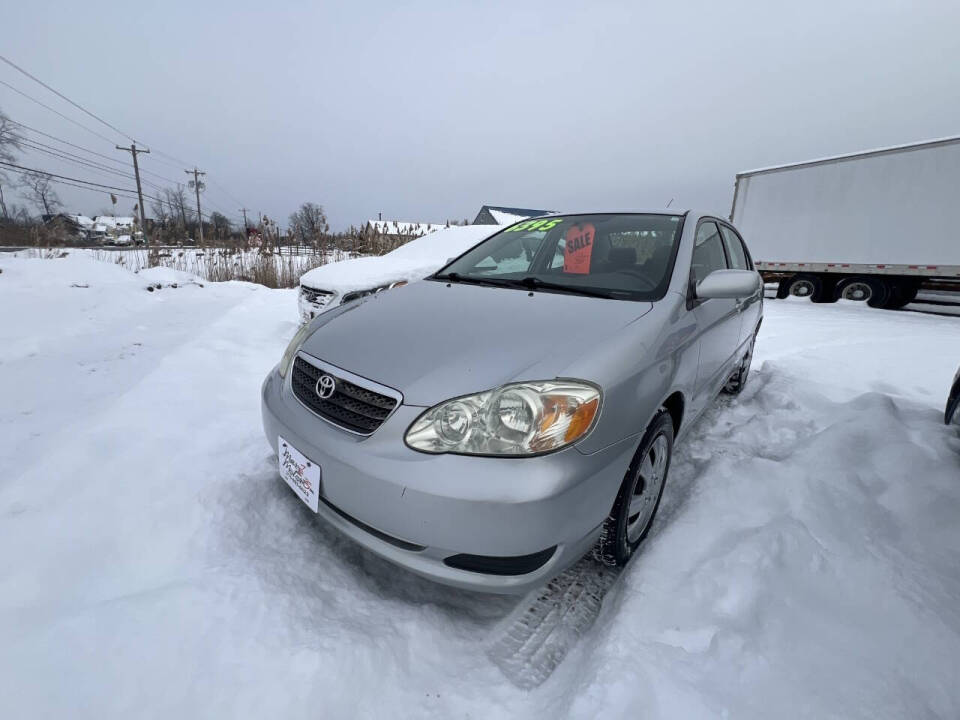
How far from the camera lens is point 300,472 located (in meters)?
1.57

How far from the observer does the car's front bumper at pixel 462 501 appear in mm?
1209

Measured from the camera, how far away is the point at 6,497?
1.77m

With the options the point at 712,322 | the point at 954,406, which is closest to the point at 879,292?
the point at 954,406

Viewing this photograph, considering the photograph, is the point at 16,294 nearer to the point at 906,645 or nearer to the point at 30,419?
the point at 30,419

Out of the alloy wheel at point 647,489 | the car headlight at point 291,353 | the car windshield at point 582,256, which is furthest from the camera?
Result: the car windshield at point 582,256

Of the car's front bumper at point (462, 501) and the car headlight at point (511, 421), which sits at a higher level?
the car headlight at point (511, 421)

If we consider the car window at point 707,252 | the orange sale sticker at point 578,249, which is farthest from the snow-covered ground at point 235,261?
the car window at point 707,252

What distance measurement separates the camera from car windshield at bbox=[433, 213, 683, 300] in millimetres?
2061

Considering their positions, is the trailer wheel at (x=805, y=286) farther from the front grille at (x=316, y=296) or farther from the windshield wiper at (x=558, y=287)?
the front grille at (x=316, y=296)

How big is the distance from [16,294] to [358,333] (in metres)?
5.35

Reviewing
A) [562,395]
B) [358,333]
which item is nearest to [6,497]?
[358,333]

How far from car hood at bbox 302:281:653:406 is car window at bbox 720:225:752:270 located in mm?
1846

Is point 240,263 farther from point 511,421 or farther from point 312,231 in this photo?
point 511,421

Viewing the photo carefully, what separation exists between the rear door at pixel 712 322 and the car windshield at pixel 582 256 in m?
0.23
